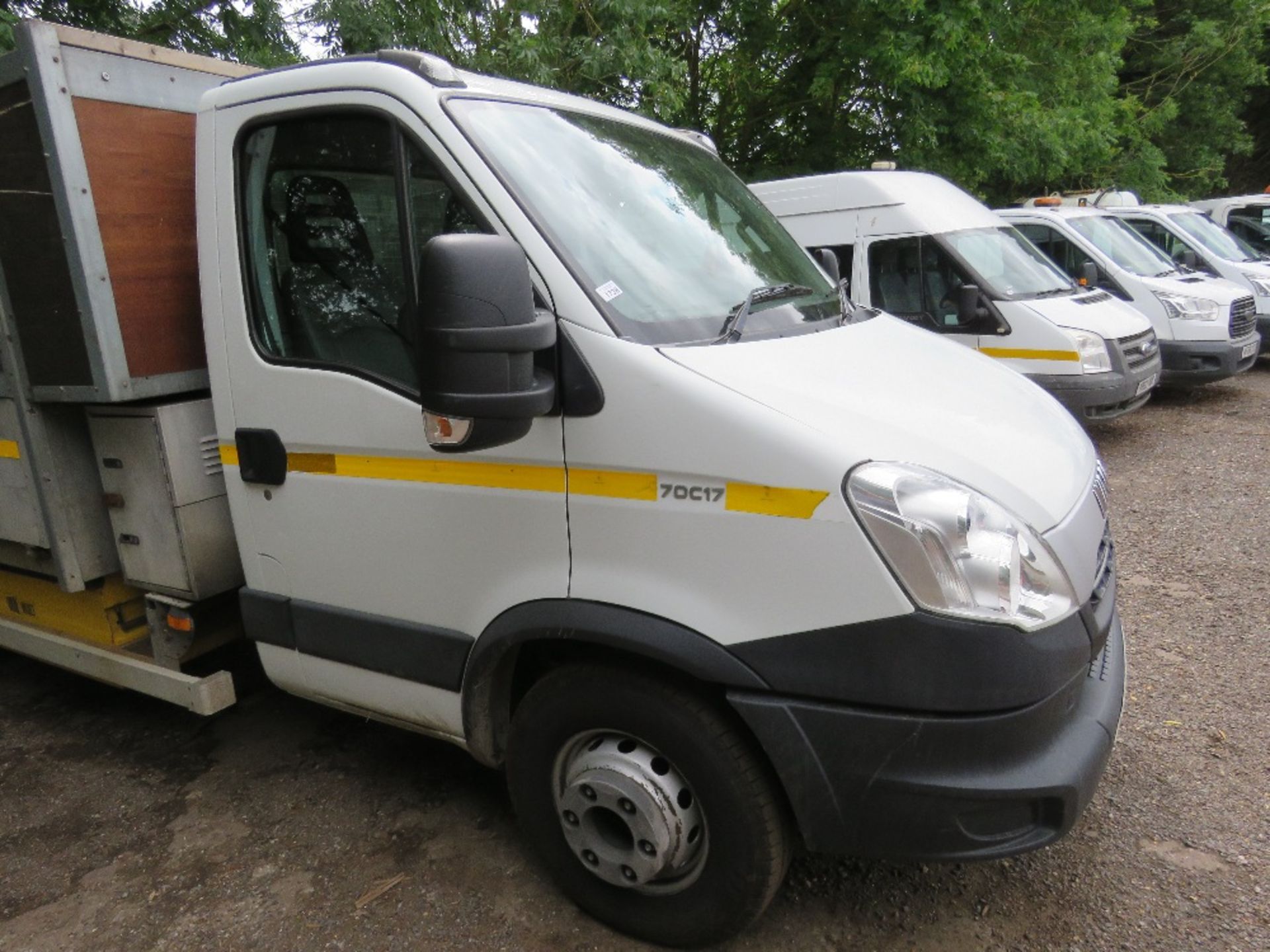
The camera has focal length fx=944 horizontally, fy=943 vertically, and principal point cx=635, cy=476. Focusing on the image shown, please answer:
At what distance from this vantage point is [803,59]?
12320 mm

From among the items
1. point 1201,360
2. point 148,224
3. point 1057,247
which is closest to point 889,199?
point 1057,247

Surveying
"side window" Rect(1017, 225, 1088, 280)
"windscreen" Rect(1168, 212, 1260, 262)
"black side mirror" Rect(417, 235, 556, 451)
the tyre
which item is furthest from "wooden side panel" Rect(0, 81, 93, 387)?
"windscreen" Rect(1168, 212, 1260, 262)

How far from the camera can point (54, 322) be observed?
3.05m

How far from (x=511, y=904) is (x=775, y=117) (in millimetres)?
12379

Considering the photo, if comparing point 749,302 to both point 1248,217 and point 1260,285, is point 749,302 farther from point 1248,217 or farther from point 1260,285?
point 1248,217

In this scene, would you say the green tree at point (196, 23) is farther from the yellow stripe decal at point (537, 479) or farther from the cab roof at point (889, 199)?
the yellow stripe decal at point (537, 479)

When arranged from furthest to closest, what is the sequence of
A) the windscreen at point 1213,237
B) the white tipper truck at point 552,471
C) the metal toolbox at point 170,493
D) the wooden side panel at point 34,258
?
the windscreen at point 1213,237, the metal toolbox at point 170,493, the wooden side panel at point 34,258, the white tipper truck at point 552,471

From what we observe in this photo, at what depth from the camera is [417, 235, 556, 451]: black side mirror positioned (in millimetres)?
1996

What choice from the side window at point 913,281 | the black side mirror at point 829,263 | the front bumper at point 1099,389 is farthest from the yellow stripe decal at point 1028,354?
the black side mirror at point 829,263

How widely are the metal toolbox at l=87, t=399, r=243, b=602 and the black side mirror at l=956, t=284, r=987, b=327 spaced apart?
594 centimetres

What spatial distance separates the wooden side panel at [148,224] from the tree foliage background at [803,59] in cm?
284

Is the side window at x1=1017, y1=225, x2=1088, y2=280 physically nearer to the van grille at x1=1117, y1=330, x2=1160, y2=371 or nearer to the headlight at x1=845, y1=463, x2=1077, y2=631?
the van grille at x1=1117, y1=330, x2=1160, y2=371

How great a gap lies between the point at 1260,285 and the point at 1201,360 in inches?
115

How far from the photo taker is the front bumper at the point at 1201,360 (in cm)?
925
